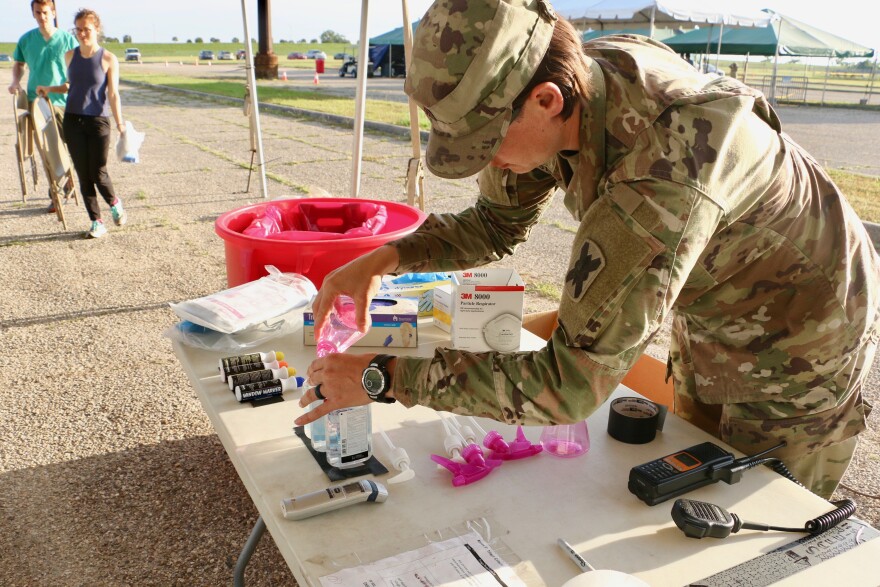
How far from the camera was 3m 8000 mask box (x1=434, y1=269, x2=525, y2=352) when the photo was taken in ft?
6.02

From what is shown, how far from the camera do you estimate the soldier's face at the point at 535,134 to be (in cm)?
114

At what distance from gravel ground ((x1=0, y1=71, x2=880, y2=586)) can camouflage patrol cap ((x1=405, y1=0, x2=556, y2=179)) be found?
1591 millimetres

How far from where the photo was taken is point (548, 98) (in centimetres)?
113

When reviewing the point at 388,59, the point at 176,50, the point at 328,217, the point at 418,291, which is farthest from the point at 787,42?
the point at 176,50

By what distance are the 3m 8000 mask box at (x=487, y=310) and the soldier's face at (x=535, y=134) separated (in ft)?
1.98

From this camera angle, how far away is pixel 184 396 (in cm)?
321

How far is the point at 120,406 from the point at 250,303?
145 centimetres

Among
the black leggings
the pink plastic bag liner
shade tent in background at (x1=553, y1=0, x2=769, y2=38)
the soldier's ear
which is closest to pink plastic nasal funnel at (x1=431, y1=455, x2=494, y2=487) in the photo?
the soldier's ear

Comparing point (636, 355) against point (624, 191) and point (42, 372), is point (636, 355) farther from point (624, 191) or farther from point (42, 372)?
point (42, 372)

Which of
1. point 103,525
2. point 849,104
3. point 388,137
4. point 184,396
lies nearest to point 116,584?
point 103,525

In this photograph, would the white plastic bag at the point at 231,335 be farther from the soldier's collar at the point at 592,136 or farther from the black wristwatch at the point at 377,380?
the soldier's collar at the point at 592,136

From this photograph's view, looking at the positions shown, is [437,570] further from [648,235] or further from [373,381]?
[648,235]

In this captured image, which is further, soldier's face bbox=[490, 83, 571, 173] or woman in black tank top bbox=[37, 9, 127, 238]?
woman in black tank top bbox=[37, 9, 127, 238]

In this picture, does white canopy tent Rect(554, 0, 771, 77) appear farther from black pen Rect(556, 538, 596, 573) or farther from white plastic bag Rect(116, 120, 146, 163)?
black pen Rect(556, 538, 596, 573)
